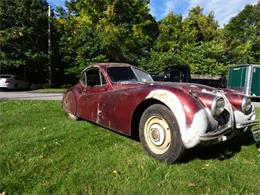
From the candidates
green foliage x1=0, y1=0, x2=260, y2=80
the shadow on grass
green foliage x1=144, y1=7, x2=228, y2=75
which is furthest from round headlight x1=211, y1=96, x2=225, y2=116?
green foliage x1=144, y1=7, x2=228, y2=75

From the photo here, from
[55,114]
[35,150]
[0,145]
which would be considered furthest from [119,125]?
[55,114]

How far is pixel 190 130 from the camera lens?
4355mm

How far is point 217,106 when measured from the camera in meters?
4.57

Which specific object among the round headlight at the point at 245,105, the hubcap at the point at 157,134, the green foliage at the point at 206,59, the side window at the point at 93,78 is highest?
the green foliage at the point at 206,59

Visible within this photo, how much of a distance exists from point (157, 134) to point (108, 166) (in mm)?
850

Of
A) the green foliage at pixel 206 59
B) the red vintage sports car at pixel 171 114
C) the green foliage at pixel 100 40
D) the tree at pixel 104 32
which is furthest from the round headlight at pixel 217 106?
the green foliage at pixel 206 59

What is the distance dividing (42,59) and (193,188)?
A: 2428 cm

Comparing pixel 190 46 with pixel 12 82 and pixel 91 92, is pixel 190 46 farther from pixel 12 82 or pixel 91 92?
pixel 91 92

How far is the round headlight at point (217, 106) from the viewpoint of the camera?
14.9ft

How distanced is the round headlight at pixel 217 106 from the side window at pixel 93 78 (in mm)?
2537

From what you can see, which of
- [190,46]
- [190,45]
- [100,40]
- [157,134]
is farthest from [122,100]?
[190,45]

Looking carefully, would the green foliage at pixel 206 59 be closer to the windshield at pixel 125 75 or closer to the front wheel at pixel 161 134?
the windshield at pixel 125 75

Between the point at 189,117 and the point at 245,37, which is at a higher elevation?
the point at 245,37

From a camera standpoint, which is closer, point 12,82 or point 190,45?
point 12,82
